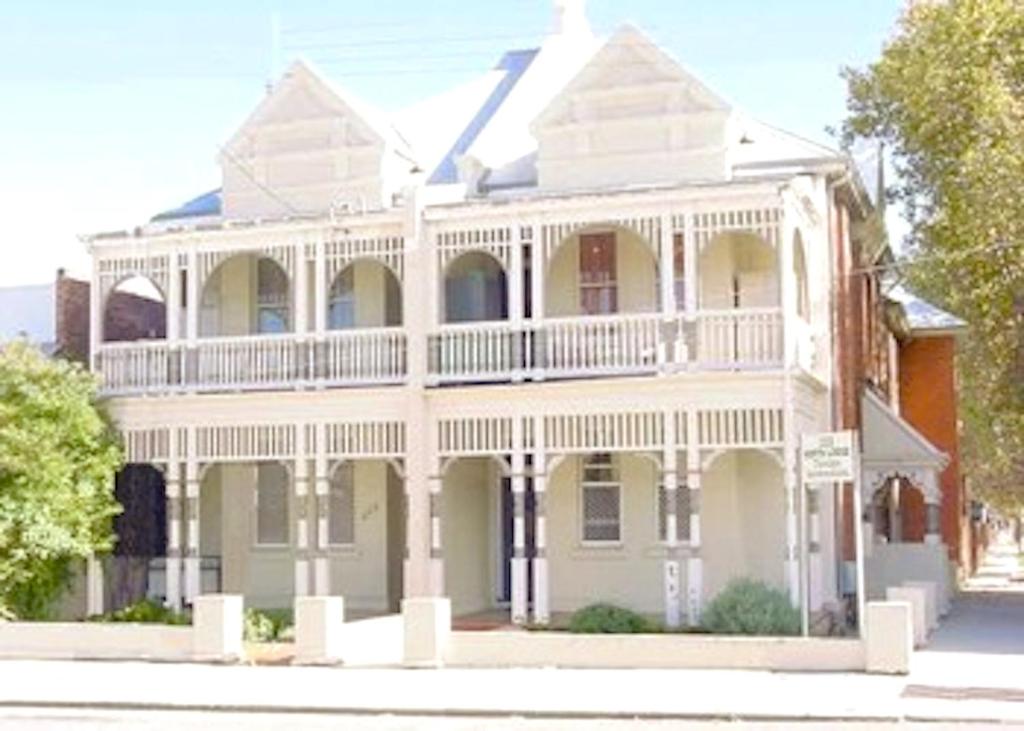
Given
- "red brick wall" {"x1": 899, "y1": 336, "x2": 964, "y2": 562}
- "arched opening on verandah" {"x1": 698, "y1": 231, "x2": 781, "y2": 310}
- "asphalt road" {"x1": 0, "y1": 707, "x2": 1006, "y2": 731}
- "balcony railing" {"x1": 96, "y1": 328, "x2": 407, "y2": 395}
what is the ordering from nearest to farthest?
"asphalt road" {"x1": 0, "y1": 707, "x2": 1006, "y2": 731}
"balcony railing" {"x1": 96, "y1": 328, "x2": 407, "y2": 395}
"arched opening on verandah" {"x1": 698, "y1": 231, "x2": 781, "y2": 310}
"red brick wall" {"x1": 899, "y1": 336, "x2": 964, "y2": 562}

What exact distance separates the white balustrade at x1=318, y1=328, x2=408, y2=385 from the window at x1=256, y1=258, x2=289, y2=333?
3.06 meters

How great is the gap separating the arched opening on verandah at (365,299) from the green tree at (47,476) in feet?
15.4

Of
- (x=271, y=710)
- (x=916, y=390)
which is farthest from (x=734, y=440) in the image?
(x=916, y=390)

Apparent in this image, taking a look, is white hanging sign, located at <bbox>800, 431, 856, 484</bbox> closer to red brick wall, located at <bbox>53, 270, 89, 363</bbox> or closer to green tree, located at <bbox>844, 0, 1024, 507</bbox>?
green tree, located at <bbox>844, 0, 1024, 507</bbox>

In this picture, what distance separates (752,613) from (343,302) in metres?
10.1

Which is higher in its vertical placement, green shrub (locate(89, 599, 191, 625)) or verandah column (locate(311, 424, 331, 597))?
verandah column (locate(311, 424, 331, 597))

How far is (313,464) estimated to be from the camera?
24891 mm

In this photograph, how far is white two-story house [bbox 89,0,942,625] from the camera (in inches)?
877

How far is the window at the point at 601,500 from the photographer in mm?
25031

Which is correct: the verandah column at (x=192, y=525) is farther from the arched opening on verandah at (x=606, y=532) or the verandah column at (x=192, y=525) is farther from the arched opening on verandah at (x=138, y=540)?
the arched opening on verandah at (x=606, y=532)

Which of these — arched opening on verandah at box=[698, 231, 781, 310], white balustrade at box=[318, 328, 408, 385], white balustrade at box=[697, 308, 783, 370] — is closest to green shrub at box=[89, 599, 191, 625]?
white balustrade at box=[318, 328, 408, 385]

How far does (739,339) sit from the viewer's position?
22.2 meters

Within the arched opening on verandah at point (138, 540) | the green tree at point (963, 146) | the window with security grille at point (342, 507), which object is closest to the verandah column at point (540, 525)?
the window with security grille at point (342, 507)

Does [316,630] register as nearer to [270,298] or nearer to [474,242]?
[474,242]
